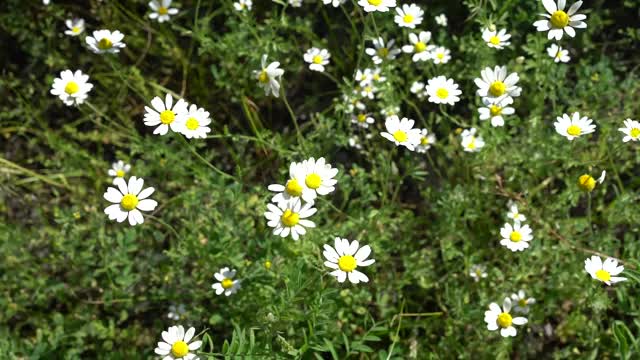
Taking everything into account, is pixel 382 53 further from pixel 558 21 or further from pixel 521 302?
pixel 521 302

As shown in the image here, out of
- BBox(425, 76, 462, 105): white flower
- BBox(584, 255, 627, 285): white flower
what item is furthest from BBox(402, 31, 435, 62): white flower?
BBox(584, 255, 627, 285): white flower

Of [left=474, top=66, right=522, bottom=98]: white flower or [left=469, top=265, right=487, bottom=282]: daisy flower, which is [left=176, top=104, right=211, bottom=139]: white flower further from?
[left=469, top=265, right=487, bottom=282]: daisy flower

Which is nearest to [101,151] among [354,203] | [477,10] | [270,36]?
[270,36]

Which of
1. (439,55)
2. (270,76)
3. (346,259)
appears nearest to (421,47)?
(439,55)

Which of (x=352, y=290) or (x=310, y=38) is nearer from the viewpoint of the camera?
(x=352, y=290)

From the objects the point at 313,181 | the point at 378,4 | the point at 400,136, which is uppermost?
the point at 378,4

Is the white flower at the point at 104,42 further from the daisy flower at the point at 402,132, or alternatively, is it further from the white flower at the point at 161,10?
the daisy flower at the point at 402,132

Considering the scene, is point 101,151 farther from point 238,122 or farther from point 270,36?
point 270,36
